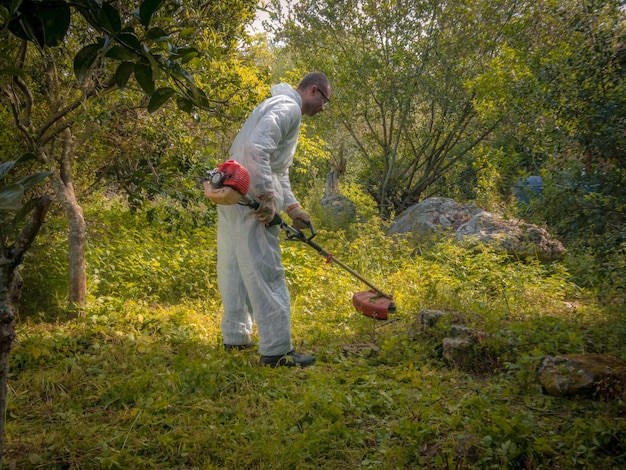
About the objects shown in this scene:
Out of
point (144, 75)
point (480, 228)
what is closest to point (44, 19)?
point (144, 75)

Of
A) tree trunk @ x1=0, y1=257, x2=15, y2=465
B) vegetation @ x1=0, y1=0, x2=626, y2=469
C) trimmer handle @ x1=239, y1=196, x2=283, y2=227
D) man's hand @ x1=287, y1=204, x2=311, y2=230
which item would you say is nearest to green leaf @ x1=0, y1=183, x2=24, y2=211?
vegetation @ x1=0, y1=0, x2=626, y2=469

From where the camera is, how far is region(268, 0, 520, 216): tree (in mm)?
9211

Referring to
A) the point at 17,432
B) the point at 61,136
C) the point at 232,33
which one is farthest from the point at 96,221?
the point at 17,432

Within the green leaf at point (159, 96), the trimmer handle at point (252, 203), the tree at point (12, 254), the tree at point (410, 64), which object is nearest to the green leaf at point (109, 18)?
the green leaf at point (159, 96)

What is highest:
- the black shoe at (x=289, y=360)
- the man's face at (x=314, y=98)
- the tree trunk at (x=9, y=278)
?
the man's face at (x=314, y=98)

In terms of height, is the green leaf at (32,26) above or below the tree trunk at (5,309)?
above

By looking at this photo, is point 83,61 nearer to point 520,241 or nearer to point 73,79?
point 73,79

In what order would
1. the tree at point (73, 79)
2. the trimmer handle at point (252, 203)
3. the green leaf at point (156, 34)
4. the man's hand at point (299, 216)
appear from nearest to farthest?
the green leaf at point (156, 34)
the tree at point (73, 79)
the trimmer handle at point (252, 203)
the man's hand at point (299, 216)

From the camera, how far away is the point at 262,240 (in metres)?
3.59

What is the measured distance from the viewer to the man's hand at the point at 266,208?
3418 mm

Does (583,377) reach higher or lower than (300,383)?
higher

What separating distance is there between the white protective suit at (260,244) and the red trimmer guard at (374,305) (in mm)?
805

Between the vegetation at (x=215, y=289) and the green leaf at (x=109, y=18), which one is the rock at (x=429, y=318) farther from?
the green leaf at (x=109, y=18)

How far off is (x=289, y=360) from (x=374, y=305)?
3.12ft
